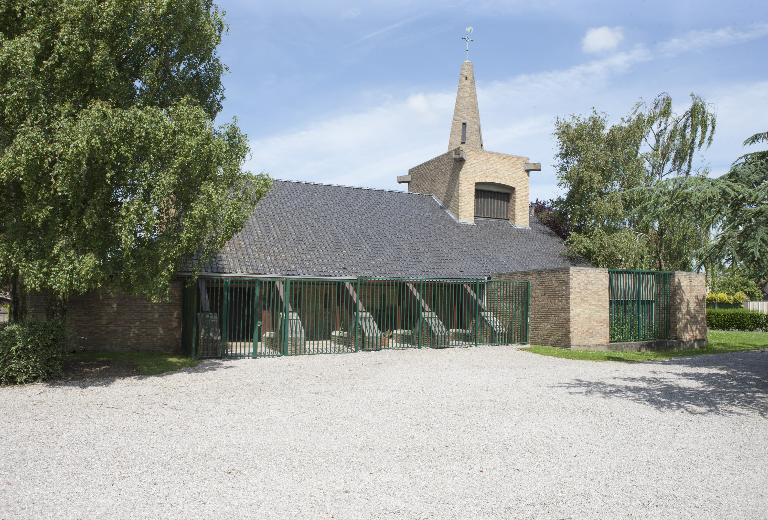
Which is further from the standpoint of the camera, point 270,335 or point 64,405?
point 270,335

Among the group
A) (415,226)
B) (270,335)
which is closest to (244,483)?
(270,335)

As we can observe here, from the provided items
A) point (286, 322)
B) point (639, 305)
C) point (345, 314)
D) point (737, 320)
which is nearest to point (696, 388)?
point (639, 305)

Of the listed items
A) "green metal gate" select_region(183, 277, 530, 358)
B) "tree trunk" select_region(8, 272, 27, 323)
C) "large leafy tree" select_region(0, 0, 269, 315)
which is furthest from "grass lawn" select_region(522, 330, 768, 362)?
"tree trunk" select_region(8, 272, 27, 323)

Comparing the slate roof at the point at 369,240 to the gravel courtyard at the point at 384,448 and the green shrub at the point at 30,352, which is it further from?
the gravel courtyard at the point at 384,448

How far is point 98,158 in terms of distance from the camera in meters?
11.2

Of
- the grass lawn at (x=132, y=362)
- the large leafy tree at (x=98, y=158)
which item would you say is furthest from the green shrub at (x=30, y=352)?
the grass lawn at (x=132, y=362)

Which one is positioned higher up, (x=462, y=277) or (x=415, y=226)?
(x=415, y=226)

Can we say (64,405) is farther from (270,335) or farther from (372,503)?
(270,335)

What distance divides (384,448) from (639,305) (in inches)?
641

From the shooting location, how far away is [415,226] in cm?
2577

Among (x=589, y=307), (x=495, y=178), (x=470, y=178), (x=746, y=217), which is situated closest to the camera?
(x=746, y=217)

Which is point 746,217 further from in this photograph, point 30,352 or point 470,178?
point 470,178

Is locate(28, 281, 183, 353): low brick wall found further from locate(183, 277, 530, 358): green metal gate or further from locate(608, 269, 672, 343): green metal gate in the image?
locate(608, 269, 672, 343): green metal gate

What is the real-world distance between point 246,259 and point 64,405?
32.7 ft
